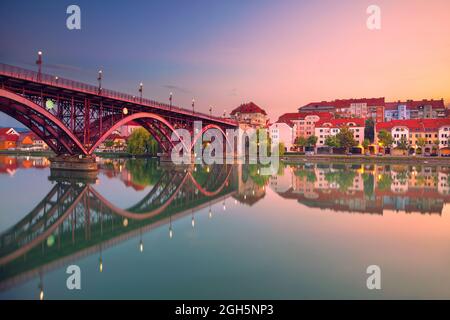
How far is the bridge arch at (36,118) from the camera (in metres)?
28.9

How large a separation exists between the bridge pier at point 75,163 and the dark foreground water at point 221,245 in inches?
431

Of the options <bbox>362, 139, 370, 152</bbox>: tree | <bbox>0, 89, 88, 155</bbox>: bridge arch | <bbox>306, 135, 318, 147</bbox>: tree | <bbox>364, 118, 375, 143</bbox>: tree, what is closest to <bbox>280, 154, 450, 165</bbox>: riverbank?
<bbox>306, 135, 318, 147</bbox>: tree

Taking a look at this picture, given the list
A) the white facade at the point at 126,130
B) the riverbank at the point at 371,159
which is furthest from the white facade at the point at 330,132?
the white facade at the point at 126,130

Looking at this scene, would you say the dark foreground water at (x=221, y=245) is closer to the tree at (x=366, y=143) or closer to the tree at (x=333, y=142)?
the tree at (x=333, y=142)

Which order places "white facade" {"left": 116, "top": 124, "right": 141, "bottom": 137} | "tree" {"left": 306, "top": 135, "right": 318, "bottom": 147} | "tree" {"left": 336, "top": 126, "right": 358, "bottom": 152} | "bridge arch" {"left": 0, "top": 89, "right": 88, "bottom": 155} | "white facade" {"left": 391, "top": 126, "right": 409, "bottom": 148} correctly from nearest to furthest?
"bridge arch" {"left": 0, "top": 89, "right": 88, "bottom": 155}, "tree" {"left": 336, "top": 126, "right": 358, "bottom": 152}, "white facade" {"left": 391, "top": 126, "right": 409, "bottom": 148}, "tree" {"left": 306, "top": 135, "right": 318, "bottom": 147}, "white facade" {"left": 116, "top": 124, "right": 141, "bottom": 137}

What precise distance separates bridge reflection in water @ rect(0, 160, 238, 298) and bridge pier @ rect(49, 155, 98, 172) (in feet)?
24.1

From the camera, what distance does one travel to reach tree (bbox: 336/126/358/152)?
82312 mm

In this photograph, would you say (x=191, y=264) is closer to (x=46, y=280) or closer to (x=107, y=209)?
(x=46, y=280)

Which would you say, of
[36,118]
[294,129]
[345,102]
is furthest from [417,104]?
[36,118]

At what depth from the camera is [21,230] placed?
1590 centimetres

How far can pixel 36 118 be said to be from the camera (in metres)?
32.3

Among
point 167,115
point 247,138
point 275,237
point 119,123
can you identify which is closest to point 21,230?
point 275,237

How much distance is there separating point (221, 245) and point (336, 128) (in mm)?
84075

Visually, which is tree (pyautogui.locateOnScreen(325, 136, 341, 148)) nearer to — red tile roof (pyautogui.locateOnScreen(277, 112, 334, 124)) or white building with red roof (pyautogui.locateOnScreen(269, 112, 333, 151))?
white building with red roof (pyautogui.locateOnScreen(269, 112, 333, 151))
